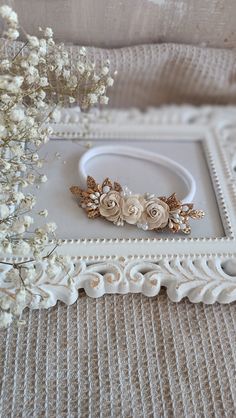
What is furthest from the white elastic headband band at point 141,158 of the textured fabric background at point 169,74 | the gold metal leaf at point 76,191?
the textured fabric background at point 169,74

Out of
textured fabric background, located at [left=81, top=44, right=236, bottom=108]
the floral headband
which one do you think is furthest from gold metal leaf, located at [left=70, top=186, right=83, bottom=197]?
textured fabric background, located at [left=81, top=44, right=236, bottom=108]

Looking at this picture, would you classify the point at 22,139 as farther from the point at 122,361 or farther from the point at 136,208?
the point at 122,361

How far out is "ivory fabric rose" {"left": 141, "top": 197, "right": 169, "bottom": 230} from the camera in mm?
744

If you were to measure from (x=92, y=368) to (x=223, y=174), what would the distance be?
437 mm

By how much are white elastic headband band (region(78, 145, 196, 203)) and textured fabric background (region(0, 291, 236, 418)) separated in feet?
0.76

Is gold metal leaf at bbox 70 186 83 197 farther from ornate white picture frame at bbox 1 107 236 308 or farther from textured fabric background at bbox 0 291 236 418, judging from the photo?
textured fabric background at bbox 0 291 236 418

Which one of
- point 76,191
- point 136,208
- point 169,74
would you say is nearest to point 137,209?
point 136,208

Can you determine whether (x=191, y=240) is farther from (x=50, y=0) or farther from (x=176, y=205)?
(x=50, y=0)

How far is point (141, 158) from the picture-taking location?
0.88 m

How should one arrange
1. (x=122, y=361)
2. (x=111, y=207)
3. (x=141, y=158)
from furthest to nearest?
(x=141, y=158)
(x=111, y=207)
(x=122, y=361)

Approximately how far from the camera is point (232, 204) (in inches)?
Result: 32.2

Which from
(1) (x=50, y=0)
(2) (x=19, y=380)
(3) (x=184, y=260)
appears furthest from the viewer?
(1) (x=50, y=0)

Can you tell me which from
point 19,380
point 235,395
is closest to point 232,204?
point 235,395

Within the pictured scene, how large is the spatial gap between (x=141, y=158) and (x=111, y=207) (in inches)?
6.7
